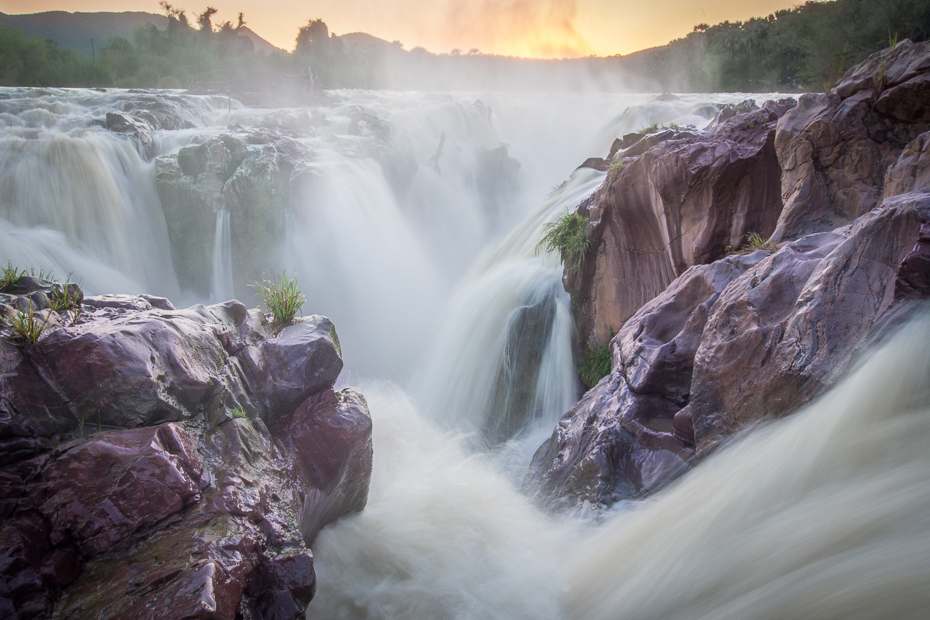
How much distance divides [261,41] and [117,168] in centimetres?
7759

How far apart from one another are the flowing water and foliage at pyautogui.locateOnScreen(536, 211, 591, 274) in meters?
0.79

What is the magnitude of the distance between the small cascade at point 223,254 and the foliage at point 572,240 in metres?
8.87

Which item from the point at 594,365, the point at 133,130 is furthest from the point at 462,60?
the point at 594,365

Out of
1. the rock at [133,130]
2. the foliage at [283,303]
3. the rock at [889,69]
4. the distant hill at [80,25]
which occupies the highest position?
the distant hill at [80,25]

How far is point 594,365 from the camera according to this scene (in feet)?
24.7

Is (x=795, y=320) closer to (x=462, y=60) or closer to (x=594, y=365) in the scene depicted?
(x=594, y=365)

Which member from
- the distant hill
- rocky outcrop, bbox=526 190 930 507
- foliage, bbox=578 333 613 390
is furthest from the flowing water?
the distant hill

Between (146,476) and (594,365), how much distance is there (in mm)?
6114

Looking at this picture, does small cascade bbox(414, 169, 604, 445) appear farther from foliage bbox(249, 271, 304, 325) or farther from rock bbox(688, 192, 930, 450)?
foliage bbox(249, 271, 304, 325)

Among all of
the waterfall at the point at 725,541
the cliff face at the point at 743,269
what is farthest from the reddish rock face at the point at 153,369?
the cliff face at the point at 743,269

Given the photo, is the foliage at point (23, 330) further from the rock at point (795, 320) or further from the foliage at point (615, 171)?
the foliage at point (615, 171)

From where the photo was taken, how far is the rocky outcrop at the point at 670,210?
233 inches

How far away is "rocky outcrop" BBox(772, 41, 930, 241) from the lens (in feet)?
15.3

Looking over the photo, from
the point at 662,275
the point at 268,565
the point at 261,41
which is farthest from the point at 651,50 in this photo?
the point at 261,41
